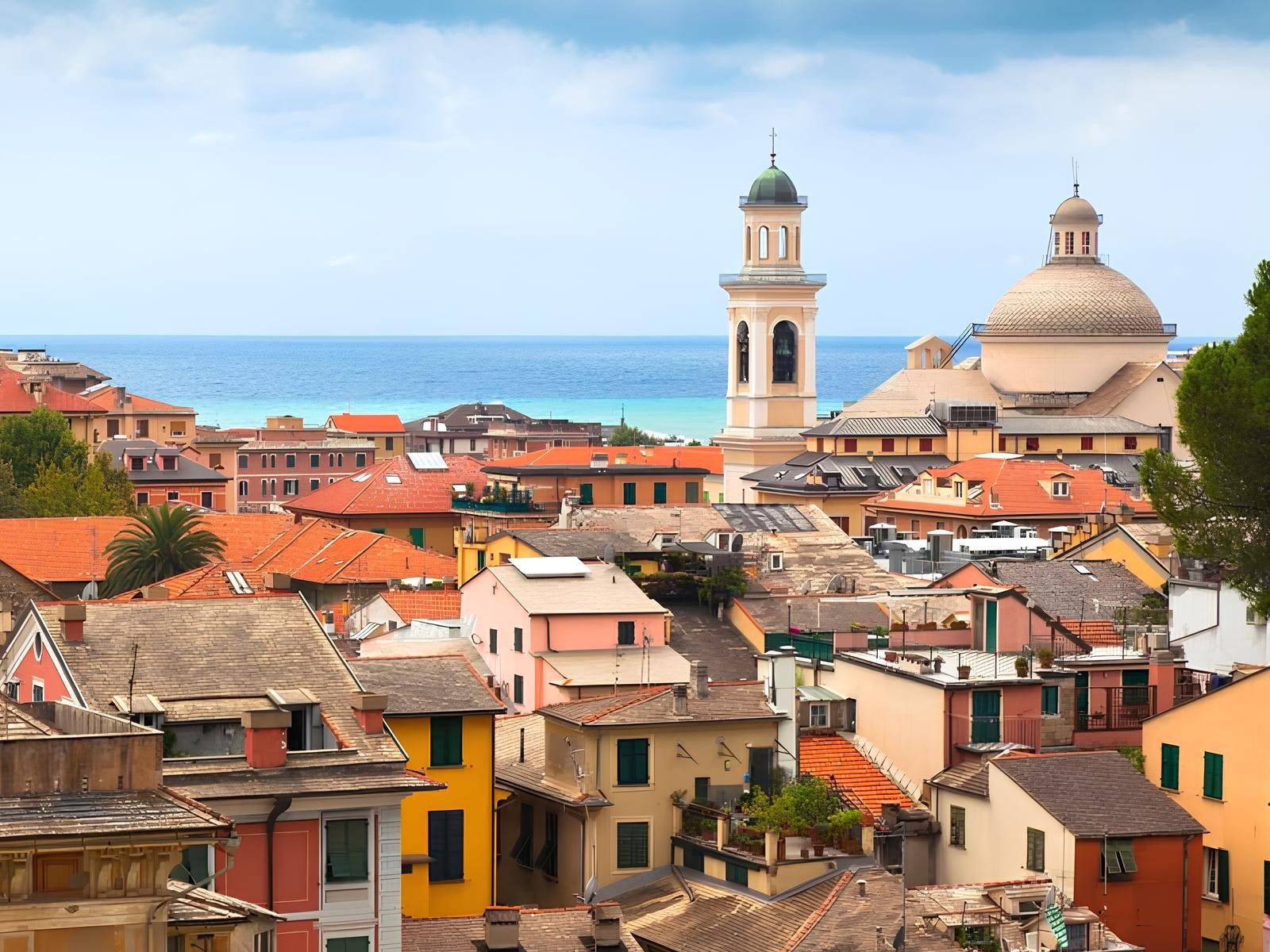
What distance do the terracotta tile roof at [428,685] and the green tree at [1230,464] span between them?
1053cm

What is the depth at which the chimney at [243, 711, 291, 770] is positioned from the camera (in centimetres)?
2259

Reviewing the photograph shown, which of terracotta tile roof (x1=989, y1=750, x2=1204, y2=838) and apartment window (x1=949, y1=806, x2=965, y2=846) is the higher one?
terracotta tile roof (x1=989, y1=750, x2=1204, y2=838)

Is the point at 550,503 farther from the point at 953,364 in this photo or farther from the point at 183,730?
the point at 953,364

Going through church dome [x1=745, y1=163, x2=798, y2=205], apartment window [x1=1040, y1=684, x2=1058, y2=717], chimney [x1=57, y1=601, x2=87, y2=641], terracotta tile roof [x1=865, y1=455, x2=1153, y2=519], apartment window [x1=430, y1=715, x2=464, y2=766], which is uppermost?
church dome [x1=745, y1=163, x2=798, y2=205]

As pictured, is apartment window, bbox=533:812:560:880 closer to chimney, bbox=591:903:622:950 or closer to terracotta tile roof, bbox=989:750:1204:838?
chimney, bbox=591:903:622:950

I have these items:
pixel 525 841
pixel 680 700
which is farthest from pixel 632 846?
pixel 680 700

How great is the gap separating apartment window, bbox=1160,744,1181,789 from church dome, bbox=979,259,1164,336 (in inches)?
2716

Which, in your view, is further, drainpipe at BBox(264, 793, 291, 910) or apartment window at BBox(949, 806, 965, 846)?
apartment window at BBox(949, 806, 965, 846)

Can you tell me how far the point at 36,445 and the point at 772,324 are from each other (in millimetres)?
28219

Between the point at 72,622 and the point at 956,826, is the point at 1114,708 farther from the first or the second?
the point at 72,622

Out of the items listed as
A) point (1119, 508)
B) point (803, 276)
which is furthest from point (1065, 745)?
point (803, 276)

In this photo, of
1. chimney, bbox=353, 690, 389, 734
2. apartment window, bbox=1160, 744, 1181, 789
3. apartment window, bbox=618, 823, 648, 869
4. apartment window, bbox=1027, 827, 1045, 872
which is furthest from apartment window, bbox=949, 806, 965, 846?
chimney, bbox=353, 690, 389, 734

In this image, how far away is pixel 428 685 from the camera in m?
30.1

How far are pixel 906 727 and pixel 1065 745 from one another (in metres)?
2.32
